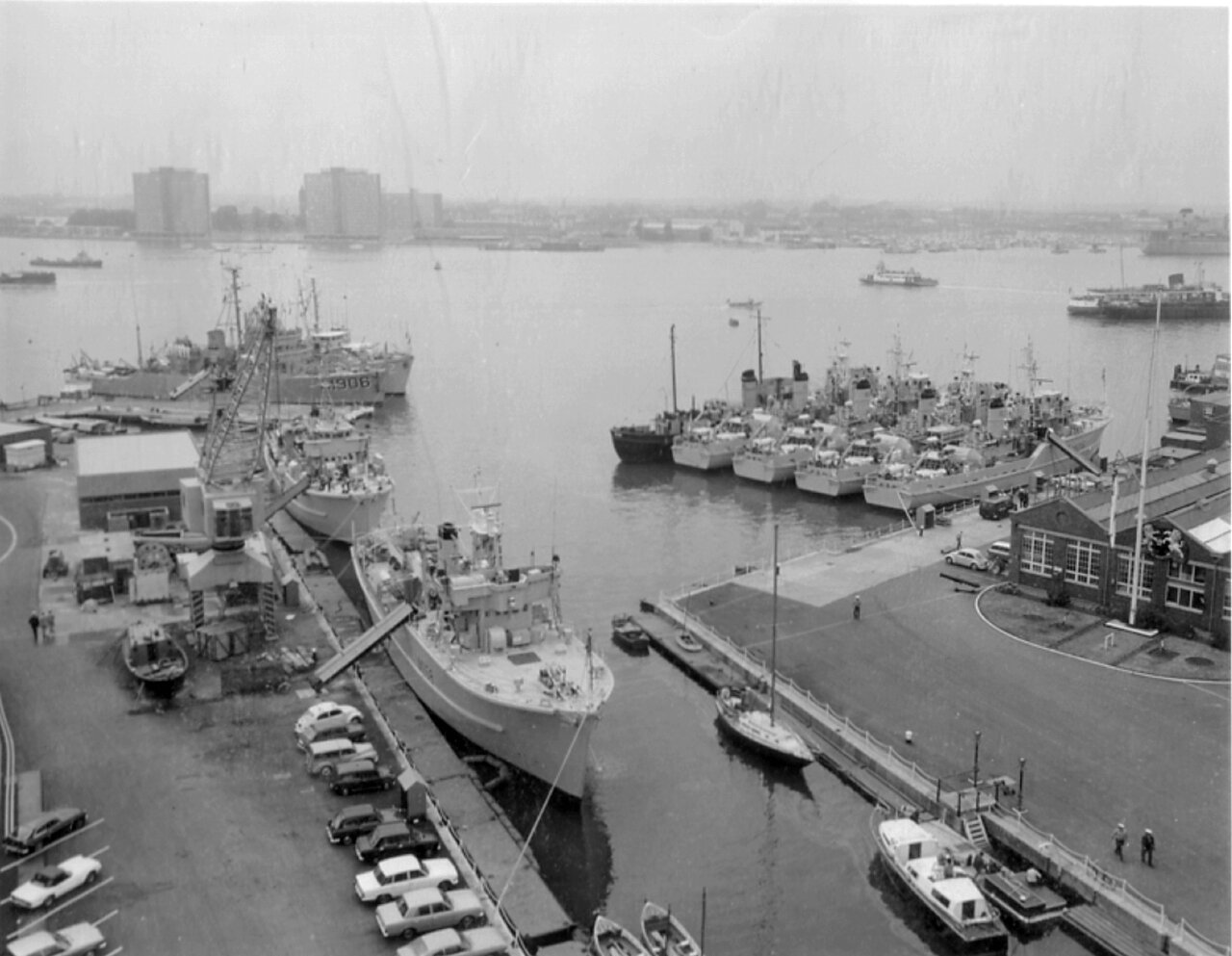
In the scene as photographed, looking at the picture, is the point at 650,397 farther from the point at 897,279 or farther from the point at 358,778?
the point at 897,279

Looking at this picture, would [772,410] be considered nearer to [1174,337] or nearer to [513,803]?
[513,803]

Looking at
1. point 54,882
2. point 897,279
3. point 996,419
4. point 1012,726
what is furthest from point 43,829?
point 897,279

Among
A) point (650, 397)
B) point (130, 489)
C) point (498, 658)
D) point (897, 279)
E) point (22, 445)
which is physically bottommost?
point (650, 397)

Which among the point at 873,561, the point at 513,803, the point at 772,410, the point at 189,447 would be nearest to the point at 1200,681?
the point at 873,561

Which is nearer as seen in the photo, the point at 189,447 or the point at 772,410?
the point at 189,447

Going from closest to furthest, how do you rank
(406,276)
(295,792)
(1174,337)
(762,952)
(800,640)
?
(762,952)
(295,792)
(800,640)
(1174,337)
(406,276)

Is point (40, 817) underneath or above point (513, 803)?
above

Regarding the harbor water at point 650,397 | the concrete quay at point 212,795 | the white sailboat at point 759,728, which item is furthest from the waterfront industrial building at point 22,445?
the white sailboat at point 759,728

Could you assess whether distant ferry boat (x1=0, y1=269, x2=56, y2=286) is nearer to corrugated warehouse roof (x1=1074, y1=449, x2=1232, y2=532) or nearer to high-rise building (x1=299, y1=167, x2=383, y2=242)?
high-rise building (x1=299, y1=167, x2=383, y2=242)
